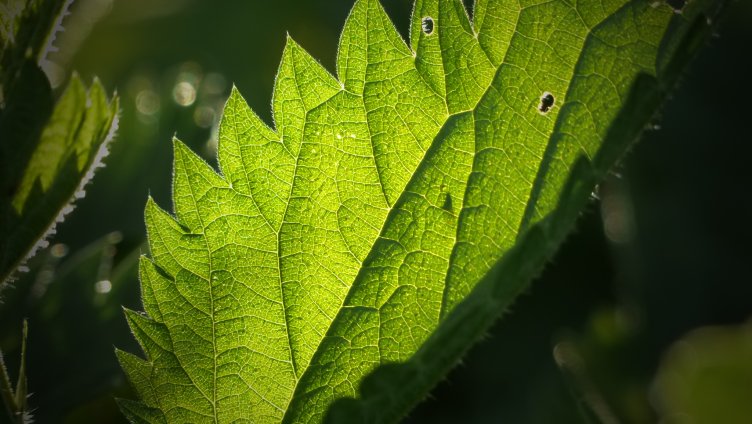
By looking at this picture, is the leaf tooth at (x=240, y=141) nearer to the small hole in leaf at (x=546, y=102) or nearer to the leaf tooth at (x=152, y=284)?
the leaf tooth at (x=152, y=284)

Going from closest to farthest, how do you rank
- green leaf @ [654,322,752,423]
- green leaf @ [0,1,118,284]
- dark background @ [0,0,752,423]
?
1. green leaf @ [0,1,118,284]
2. dark background @ [0,0,752,423]
3. green leaf @ [654,322,752,423]

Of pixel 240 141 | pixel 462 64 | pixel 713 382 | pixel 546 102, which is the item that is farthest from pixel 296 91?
pixel 713 382

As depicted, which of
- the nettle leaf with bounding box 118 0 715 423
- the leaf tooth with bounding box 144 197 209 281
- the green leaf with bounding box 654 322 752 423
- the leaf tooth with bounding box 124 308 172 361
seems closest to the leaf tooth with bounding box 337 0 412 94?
the nettle leaf with bounding box 118 0 715 423

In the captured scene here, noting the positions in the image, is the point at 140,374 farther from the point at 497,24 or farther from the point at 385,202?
the point at 497,24

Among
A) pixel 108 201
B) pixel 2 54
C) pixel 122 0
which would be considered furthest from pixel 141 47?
pixel 2 54

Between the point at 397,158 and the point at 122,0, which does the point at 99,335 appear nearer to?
the point at 397,158

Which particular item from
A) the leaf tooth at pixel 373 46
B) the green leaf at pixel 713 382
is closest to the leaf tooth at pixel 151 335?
the leaf tooth at pixel 373 46

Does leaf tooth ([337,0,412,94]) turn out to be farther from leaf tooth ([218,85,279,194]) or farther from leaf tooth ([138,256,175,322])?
leaf tooth ([138,256,175,322])
